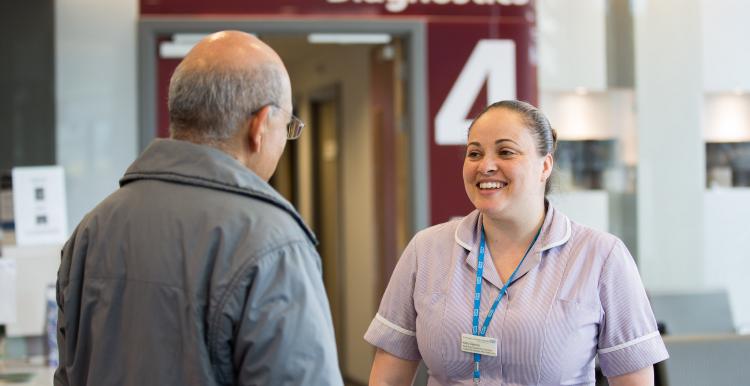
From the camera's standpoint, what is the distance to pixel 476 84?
5.38m

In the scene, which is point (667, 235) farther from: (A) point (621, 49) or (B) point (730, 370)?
(B) point (730, 370)

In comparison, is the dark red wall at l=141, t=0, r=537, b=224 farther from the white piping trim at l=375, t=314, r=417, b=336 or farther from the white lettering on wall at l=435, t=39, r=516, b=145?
the white piping trim at l=375, t=314, r=417, b=336

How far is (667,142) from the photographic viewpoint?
18.7 feet

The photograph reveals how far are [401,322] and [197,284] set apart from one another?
94 cm

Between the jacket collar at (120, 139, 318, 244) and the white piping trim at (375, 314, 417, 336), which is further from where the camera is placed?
the white piping trim at (375, 314, 417, 336)

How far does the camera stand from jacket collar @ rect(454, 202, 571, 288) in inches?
86.0

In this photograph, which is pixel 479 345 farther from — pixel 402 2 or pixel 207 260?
pixel 402 2

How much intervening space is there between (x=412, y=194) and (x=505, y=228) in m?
3.08

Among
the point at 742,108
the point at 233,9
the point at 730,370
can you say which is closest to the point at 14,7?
the point at 233,9

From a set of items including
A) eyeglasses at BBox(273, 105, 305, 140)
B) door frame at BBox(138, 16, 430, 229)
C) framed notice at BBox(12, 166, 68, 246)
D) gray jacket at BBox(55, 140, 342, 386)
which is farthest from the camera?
door frame at BBox(138, 16, 430, 229)

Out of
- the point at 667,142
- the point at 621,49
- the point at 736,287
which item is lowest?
the point at 736,287

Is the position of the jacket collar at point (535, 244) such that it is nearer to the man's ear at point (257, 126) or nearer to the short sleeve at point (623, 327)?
the short sleeve at point (623, 327)

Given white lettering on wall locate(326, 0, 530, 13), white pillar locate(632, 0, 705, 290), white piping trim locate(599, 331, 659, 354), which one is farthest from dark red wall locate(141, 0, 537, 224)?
white piping trim locate(599, 331, 659, 354)

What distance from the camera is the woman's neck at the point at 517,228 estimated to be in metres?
2.24
